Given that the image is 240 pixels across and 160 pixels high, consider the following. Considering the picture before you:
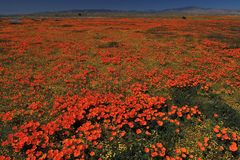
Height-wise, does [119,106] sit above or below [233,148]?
above

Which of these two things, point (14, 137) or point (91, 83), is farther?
point (91, 83)

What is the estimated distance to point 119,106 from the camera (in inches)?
347

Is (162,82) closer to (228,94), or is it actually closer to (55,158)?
(228,94)

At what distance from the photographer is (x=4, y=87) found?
39.4 ft

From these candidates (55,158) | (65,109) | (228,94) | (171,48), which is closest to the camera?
(55,158)

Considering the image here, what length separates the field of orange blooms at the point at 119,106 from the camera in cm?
662

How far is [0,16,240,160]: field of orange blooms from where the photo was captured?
21.7 feet

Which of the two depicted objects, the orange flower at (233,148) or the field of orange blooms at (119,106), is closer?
the orange flower at (233,148)

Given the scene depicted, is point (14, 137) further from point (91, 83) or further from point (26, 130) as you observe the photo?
point (91, 83)

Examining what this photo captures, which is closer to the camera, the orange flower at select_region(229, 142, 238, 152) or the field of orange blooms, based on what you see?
the orange flower at select_region(229, 142, 238, 152)

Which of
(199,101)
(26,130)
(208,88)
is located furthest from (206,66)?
(26,130)

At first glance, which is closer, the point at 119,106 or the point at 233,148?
the point at 233,148

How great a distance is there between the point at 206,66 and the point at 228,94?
4624 millimetres

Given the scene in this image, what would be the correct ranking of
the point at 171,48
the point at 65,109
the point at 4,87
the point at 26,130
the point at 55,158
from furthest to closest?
the point at 171,48, the point at 4,87, the point at 65,109, the point at 26,130, the point at 55,158
